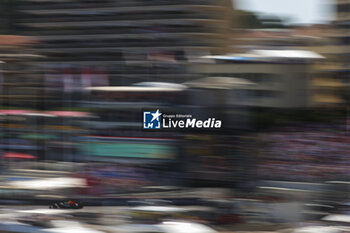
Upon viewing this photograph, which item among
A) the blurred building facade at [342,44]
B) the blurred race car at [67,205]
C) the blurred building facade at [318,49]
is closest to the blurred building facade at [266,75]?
the blurred building facade at [318,49]

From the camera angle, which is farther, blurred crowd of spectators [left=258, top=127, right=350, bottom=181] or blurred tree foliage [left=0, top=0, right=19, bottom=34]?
blurred tree foliage [left=0, top=0, right=19, bottom=34]

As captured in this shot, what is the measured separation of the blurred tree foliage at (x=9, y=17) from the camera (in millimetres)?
6534

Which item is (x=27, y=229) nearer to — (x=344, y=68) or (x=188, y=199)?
(x=188, y=199)

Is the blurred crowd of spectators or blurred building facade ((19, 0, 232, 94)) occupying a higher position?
blurred building facade ((19, 0, 232, 94))

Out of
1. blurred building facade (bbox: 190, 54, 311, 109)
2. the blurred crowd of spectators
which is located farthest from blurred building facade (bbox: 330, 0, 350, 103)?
the blurred crowd of spectators

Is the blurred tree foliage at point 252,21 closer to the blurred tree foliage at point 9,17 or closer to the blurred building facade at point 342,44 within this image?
the blurred building facade at point 342,44

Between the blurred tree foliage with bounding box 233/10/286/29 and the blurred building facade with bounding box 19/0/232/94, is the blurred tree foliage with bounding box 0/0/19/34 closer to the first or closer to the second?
the blurred building facade with bounding box 19/0/232/94

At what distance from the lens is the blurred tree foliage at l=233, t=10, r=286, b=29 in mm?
6172

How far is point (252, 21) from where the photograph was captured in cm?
629

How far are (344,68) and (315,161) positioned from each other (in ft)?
3.26

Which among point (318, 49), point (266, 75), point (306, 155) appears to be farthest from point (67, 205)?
point (318, 49)

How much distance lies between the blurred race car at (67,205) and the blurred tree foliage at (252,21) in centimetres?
236

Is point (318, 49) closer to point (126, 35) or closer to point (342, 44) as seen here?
point (342, 44)

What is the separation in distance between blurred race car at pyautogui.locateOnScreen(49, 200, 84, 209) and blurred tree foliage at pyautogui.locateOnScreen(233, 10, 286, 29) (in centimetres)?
236
